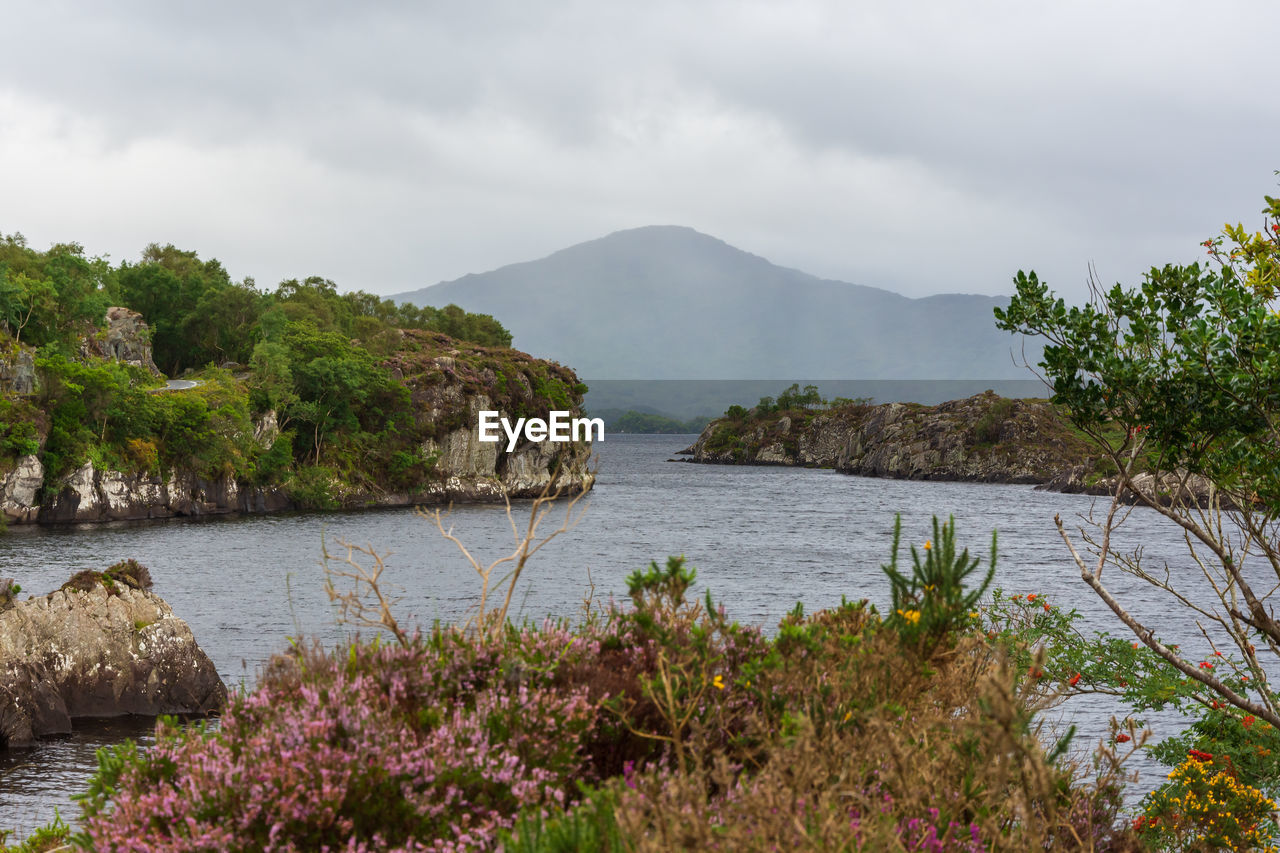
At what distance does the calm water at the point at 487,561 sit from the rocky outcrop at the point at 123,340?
81.2 feet

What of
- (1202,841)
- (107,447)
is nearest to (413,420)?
(107,447)

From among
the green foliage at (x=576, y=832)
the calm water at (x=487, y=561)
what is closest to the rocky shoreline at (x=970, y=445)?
the calm water at (x=487, y=561)

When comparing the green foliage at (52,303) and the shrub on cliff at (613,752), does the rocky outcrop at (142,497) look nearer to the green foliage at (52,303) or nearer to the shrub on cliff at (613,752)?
the green foliage at (52,303)

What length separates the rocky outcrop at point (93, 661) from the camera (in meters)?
24.0

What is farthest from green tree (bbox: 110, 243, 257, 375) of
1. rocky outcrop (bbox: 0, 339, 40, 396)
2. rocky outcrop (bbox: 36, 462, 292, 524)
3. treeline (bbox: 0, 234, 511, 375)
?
rocky outcrop (bbox: 0, 339, 40, 396)

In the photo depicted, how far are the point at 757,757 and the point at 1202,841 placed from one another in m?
6.28

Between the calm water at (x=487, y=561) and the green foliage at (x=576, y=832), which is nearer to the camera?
the green foliage at (x=576, y=832)

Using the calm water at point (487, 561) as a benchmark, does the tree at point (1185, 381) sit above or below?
above

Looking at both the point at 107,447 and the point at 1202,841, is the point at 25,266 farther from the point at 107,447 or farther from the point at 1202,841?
the point at 1202,841

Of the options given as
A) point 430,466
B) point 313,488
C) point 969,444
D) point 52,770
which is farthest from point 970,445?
point 52,770

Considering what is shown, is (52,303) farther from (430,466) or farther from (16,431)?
(430,466)

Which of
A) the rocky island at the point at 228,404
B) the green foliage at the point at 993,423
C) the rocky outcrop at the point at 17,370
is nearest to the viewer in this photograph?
the rocky outcrop at the point at 17,370

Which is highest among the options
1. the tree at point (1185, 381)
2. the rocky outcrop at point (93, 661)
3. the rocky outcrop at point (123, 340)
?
the rocky outcrop at point (123, 340)

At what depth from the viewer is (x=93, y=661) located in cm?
2542
